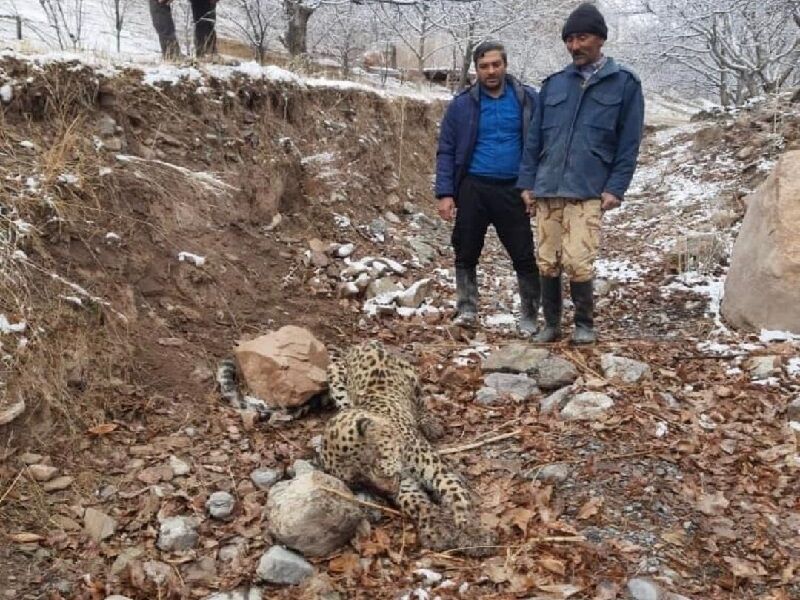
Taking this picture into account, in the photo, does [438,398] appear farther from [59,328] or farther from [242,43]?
[242,43]

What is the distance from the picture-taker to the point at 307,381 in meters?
5.08

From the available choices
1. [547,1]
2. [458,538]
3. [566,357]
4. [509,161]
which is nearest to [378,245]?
[509,161]

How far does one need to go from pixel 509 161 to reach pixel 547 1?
20902 millimetres

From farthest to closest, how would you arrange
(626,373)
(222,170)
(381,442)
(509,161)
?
(222,170) < (509,161) < (626,373) < (381,442)

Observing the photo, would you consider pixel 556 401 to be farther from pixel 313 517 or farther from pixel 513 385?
pixel 313 517

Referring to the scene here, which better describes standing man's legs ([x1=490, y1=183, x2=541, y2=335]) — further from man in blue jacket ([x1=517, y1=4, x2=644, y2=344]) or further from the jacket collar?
the jacket collar

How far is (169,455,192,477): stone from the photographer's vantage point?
4380 millimetres

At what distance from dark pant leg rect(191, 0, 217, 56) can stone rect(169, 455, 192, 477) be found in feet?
21.1

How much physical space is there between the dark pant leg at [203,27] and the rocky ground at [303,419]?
1.54m

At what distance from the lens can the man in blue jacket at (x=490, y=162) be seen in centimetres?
594

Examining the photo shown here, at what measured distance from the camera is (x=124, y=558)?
12.3ft

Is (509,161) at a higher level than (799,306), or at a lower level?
higher

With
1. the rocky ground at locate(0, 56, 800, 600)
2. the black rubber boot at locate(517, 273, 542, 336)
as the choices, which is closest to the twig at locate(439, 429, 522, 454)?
the rocky ground at locate(0, 56, 800, 600)

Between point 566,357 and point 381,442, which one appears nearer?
point 381,442
